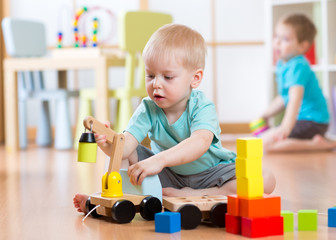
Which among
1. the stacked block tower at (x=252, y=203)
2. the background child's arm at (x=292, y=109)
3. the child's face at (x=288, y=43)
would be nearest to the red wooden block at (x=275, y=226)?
the stacked block tower at (x=252, y=203)

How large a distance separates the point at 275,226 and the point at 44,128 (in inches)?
98.6

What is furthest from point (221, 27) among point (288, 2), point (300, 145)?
point (300, 145)

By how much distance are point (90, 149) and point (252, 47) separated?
284 centimetres

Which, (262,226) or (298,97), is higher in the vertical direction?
(298,97)

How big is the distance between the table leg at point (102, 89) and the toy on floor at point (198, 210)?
1803 millimetres

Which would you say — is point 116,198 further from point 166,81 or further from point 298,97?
point 298,97

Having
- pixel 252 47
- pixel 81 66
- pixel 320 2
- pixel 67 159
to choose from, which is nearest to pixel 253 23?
pixel 252 47

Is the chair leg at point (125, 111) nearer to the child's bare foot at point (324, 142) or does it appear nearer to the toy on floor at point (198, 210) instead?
the child's bare foot at point (324, 142)

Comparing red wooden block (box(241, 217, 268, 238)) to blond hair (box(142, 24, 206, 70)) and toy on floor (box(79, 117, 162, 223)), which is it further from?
blond hair (box(142, 24, 206, 70))

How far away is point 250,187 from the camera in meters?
0.93

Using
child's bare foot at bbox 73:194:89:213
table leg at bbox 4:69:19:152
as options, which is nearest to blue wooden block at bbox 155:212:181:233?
child's bare foot at bbox 73:194:89:213

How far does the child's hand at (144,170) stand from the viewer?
1113 millimetres

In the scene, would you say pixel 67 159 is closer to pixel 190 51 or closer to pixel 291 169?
pixel 291 169

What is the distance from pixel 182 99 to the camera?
124 centimetres
